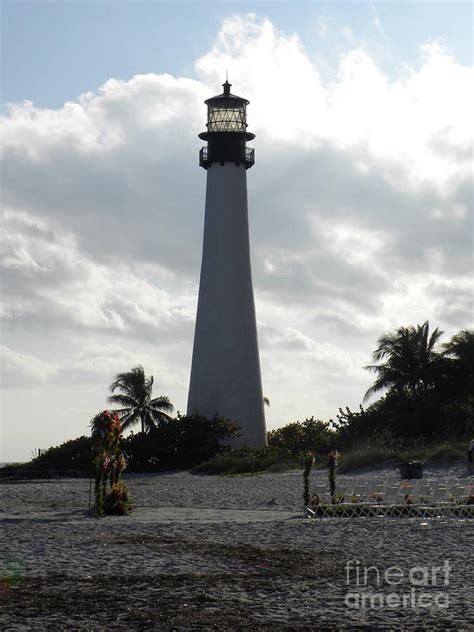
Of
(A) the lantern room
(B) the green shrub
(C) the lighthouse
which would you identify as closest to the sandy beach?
(B) the green shrub

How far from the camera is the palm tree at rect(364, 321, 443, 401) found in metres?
49.4

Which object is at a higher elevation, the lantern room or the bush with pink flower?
the lantern room

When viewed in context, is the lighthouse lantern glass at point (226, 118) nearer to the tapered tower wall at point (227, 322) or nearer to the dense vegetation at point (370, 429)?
the tapered tower wall at point (227, 322)

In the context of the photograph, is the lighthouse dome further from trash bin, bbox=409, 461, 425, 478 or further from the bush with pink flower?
the bush with pink flower

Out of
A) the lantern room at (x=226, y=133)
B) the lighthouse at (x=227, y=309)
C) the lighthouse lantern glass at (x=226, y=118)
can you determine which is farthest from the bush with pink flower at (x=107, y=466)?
the lighthouse lantern glass at (x=226, y=118)

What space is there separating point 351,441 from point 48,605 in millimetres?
33534

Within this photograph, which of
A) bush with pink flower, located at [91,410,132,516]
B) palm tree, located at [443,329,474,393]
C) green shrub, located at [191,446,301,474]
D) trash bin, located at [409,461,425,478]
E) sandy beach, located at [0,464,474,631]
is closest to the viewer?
sandy beach, located at [0,464,474,631]

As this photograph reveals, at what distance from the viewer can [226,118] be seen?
166 feet

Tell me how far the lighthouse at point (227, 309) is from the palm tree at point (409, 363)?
6280mm

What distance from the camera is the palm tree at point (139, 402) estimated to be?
185 ft

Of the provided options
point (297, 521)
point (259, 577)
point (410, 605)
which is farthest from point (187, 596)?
point (297, 521)

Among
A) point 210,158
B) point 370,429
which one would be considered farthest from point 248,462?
point 210,158

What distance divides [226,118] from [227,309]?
946 cm

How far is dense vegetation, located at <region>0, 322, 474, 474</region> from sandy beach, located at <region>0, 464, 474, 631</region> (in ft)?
58.7
